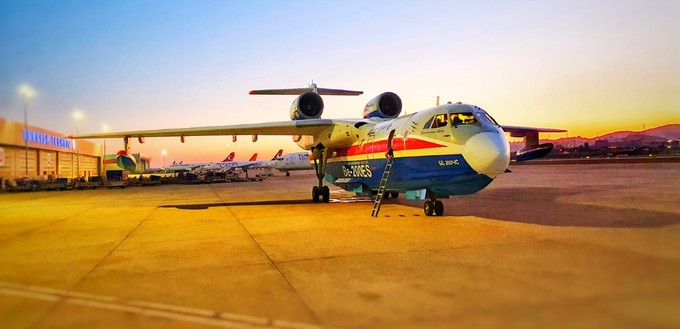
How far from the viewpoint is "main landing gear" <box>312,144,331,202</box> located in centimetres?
1867

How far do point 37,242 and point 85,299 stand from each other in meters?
5.46

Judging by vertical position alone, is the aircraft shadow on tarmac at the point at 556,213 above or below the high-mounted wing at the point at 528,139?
below

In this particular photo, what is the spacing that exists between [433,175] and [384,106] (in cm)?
800

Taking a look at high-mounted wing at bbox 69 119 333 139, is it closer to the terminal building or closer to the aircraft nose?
the terminal building

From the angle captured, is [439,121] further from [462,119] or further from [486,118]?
[486,118]

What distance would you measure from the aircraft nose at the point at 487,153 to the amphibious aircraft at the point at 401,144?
0.02 m

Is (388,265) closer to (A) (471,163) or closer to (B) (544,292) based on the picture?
(B) (544,292)

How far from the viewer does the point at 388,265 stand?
6254 millimetres

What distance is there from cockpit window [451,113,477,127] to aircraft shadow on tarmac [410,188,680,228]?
8.19ft

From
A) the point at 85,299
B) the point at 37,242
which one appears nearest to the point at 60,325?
the point at 85,299

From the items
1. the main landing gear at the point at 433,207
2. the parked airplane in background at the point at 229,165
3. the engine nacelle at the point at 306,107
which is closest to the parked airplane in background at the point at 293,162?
the parked airplane in background at the point at 229,165

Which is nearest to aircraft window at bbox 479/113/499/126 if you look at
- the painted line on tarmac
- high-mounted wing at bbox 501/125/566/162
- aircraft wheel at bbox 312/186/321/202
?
high-mounted wing at bbox 501/125/566/162

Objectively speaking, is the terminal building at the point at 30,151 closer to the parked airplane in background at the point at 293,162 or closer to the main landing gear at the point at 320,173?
the main landing gear at the point at 320,173

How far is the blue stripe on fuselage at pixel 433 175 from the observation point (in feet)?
35.4
